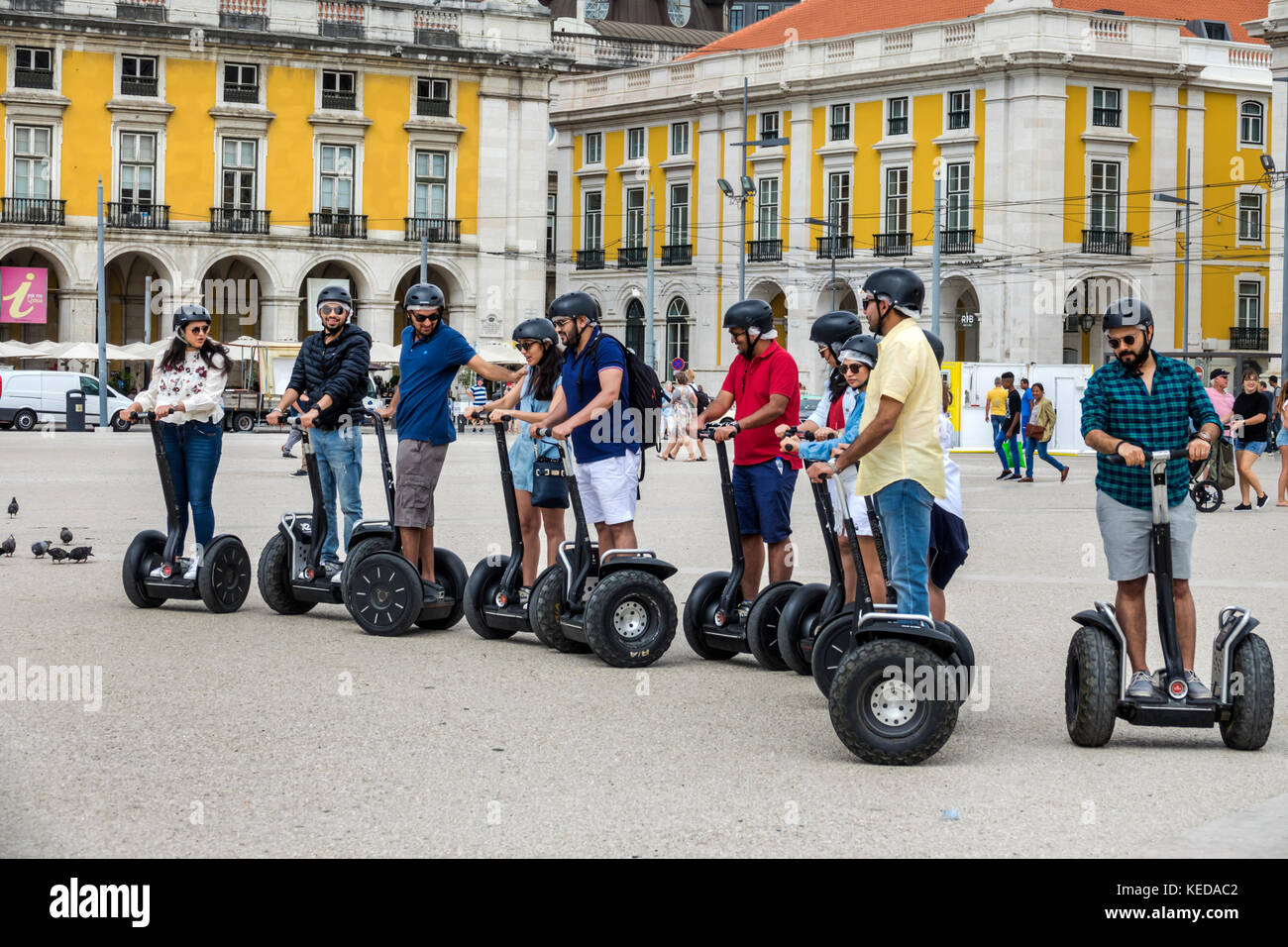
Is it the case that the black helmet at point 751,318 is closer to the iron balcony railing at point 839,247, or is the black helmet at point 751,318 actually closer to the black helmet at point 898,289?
the black helmet at point 898,289

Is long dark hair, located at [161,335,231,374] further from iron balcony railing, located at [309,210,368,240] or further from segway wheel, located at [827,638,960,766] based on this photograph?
iron balcony railing, located at [309,210,368,240]

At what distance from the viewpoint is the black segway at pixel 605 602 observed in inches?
391

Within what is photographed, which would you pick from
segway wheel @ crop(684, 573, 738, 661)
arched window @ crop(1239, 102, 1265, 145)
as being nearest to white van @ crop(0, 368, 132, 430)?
arched window @ crop(1239, 102, 1265, 145)

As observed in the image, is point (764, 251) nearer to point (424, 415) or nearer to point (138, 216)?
point (138, 216)

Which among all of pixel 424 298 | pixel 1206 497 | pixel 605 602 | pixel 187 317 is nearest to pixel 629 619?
pixel 605 602

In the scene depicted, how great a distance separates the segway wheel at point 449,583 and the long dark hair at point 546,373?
112cm

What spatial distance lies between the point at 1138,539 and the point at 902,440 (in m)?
1.03

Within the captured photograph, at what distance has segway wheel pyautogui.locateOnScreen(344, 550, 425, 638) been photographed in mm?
10891

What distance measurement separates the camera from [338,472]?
11.6 meters

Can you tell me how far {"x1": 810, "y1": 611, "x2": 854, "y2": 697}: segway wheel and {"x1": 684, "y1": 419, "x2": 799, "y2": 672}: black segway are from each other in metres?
1.07

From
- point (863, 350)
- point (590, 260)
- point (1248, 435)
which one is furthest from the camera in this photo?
point (590, 260)

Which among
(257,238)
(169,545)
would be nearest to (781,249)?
(257,238)

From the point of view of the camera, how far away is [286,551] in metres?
11.8
